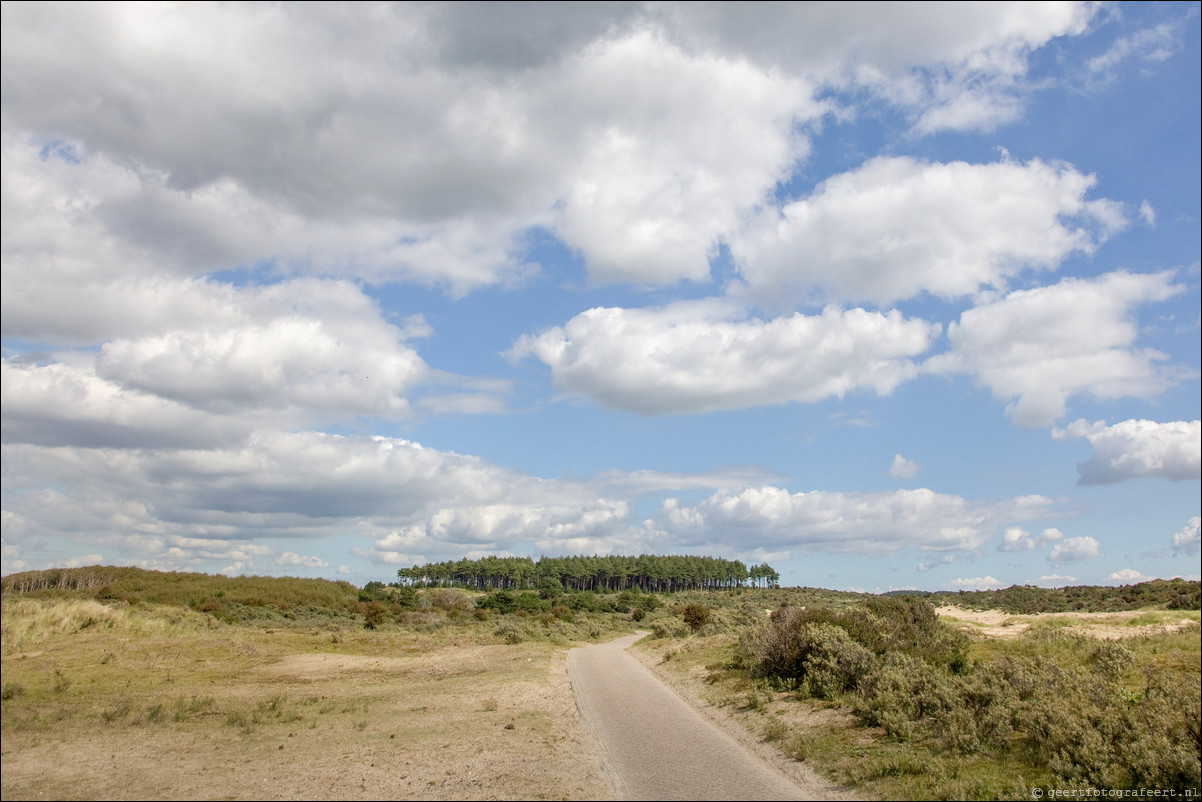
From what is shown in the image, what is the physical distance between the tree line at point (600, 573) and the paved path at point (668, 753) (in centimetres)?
13190

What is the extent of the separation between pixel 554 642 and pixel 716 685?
2759 centimetres

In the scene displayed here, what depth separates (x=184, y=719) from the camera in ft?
38.9

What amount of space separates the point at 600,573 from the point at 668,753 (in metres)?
152

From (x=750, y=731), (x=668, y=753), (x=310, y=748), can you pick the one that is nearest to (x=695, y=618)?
(x=750, y=731)

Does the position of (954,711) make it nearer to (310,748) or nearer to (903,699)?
(903,699)

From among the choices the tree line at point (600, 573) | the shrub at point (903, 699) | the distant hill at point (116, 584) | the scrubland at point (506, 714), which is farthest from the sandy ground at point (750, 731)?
the tree line at point (600, 573)

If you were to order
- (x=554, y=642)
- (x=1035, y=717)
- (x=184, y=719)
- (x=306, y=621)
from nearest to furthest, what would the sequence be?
(x=1035, y=717)
(x=184, y=719)
(x=554, y=642)
(x=306, y=621)

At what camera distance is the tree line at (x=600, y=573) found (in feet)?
499

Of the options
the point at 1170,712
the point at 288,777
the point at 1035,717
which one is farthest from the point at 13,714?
the point at 1170,712

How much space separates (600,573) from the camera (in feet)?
525

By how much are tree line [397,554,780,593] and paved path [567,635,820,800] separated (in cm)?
13190

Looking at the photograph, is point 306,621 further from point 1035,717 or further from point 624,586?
point 624,586

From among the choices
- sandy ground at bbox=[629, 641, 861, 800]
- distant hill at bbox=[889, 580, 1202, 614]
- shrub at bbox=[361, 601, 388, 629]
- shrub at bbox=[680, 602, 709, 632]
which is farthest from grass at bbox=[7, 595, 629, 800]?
shrub at bbox=[361, 601, 388, 629]

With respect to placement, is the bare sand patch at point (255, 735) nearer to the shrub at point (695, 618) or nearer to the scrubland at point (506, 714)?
the scrubland at point (506, 714)
